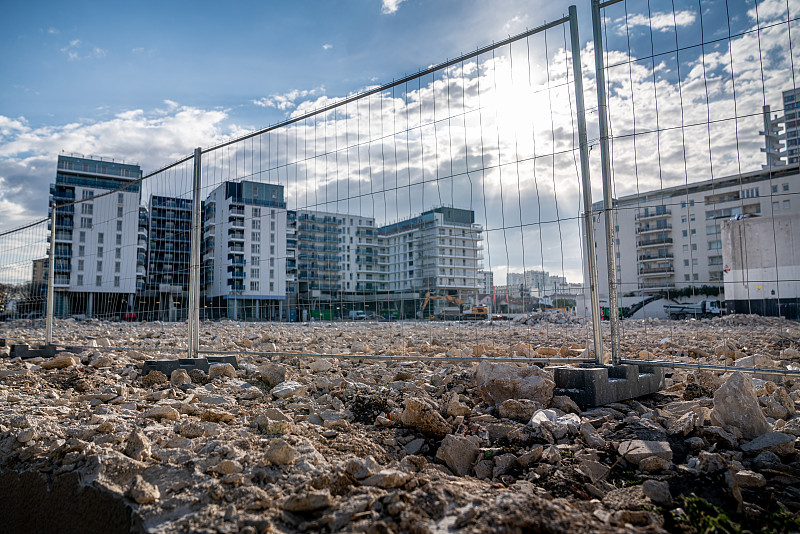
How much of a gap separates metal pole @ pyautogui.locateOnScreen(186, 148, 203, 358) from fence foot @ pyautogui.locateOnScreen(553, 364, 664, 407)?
4802 mm

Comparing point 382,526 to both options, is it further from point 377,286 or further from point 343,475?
point 377,286

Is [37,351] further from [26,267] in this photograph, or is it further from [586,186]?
[586,186]

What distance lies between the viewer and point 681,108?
456cm

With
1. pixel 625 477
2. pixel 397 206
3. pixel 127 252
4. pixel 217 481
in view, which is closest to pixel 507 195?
pixel 397 206

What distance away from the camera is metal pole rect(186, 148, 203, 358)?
A: 21.9 ft

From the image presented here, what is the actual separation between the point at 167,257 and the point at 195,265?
274 centimetres

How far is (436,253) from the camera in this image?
6.22 metres

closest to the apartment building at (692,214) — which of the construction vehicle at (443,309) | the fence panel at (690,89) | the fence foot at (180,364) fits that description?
the fence panel at (690,89)

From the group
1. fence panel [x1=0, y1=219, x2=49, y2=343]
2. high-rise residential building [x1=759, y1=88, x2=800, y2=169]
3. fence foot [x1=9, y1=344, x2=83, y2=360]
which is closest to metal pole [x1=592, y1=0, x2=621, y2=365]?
high-rise residential building [x1=759, y1=88, x2=800, y2=169]

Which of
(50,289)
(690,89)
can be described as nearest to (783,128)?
(690,89)

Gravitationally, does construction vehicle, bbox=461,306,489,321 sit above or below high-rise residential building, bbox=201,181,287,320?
below

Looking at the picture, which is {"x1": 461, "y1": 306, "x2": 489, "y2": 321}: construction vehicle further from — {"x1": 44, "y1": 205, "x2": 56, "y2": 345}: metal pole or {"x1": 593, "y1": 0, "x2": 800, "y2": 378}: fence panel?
{"x1": 44, "y1": 205, "x2": 56, "y2": 345}: metal pole

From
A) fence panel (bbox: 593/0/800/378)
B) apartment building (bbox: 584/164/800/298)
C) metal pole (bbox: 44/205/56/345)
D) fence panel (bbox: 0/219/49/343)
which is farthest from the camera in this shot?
fence panel (bbox: 0/219/49/343)

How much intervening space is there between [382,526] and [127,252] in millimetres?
10919
